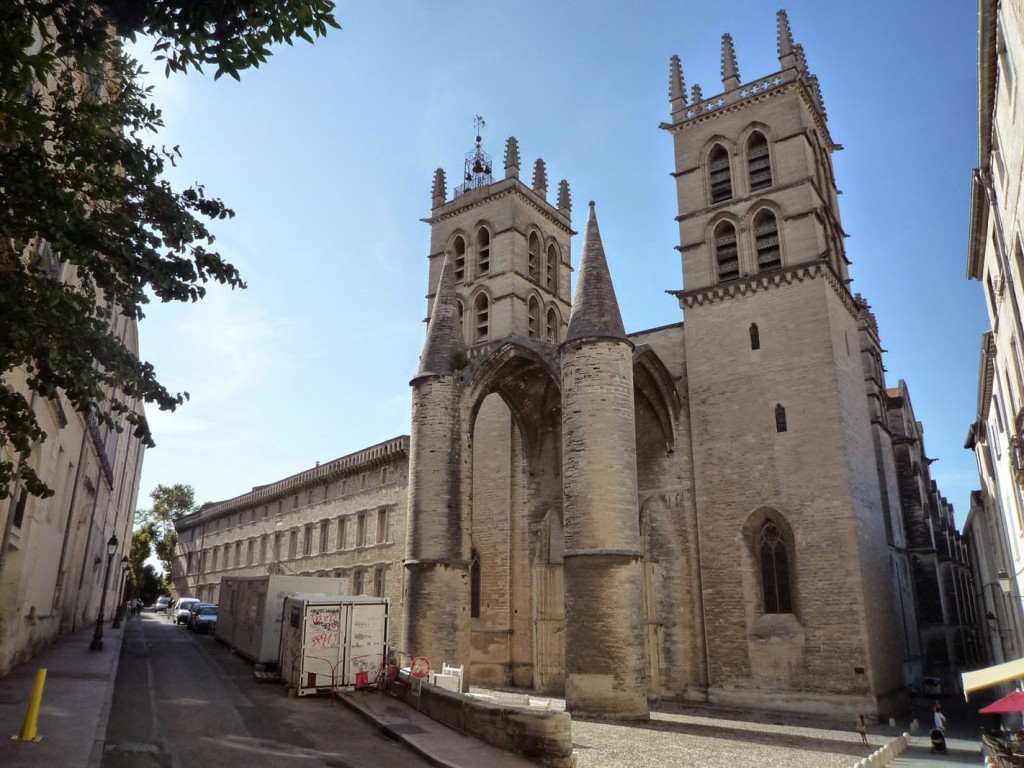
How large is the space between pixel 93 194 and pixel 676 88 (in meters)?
24.1

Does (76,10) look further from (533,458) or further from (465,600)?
(533,458)

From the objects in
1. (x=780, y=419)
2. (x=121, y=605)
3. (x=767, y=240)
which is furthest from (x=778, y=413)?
(x=121, y=605)

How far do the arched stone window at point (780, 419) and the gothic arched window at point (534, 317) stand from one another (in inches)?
444

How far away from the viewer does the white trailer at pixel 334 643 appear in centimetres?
1405

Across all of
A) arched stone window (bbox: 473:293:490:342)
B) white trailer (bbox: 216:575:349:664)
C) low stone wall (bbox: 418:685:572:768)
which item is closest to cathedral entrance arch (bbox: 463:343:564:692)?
arched stone window (bbox: 473:293:490:342)

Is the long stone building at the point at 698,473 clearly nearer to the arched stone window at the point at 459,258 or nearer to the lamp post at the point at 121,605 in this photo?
the arched stone window at the point at 459,258

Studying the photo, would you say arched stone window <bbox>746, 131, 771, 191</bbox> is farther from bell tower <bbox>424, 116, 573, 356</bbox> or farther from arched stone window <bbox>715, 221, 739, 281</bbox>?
bell tower <bbox>424, 116, 573, 356</bbox>

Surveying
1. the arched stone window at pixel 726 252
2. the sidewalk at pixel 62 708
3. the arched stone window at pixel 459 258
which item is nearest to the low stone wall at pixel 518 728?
the sidewalk at pixel 62 708

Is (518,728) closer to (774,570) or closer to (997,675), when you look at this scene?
(997,675)

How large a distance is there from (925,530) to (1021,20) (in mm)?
25271

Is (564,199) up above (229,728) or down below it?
above

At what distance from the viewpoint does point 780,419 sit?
2088cm

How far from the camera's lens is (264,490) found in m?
46.0

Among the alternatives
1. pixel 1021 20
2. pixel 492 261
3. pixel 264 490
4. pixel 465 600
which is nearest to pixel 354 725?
pixel 465 600
